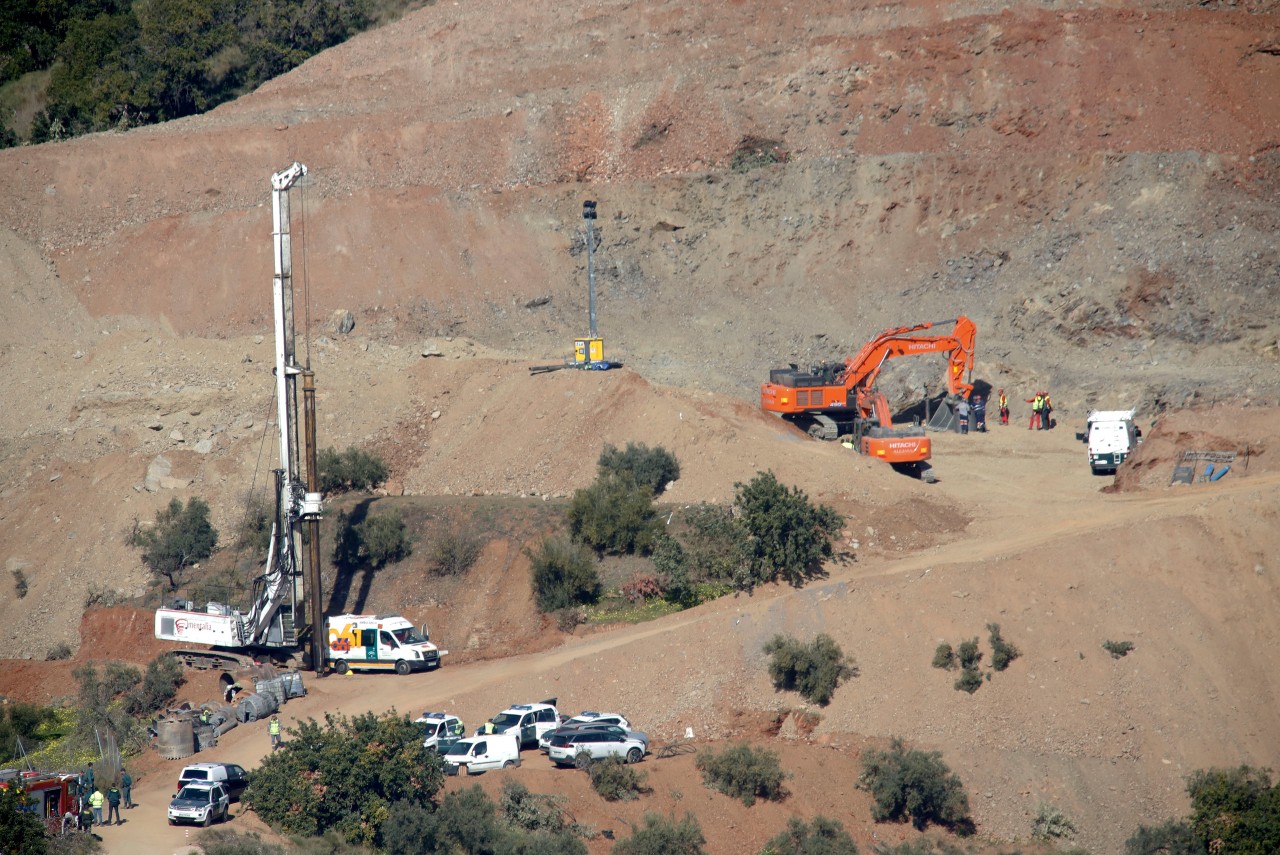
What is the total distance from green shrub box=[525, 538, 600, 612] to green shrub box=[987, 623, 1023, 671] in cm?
986

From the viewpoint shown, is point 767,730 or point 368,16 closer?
point 767,730

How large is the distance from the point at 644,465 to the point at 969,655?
1236 cm

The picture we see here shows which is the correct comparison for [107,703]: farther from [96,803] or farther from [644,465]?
[644,465]

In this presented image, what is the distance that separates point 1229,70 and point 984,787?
39527 millimetres

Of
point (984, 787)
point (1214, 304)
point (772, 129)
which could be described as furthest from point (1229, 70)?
point (984, 787)

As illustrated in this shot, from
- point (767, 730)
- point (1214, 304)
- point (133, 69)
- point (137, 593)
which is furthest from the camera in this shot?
point (133, 69)

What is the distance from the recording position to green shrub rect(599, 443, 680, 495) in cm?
4084

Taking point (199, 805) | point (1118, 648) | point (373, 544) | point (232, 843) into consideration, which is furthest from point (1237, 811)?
point (373, 544)

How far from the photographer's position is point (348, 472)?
145ft

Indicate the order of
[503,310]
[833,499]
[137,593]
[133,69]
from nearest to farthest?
[833,499] < [137,593] < [503,310] < [133,69]

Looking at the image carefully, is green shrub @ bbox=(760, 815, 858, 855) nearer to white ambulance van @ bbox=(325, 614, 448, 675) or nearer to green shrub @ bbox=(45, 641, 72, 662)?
white ambulance van @ bbox=(325, 614, 448, 675)

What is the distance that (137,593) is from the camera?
42.0 metres

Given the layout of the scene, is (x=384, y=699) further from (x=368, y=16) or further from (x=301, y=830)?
(x=368, y=16)

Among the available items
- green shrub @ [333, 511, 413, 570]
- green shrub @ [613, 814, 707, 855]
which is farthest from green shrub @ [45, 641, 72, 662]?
green shrub @ [613, 814, 707, 855]
